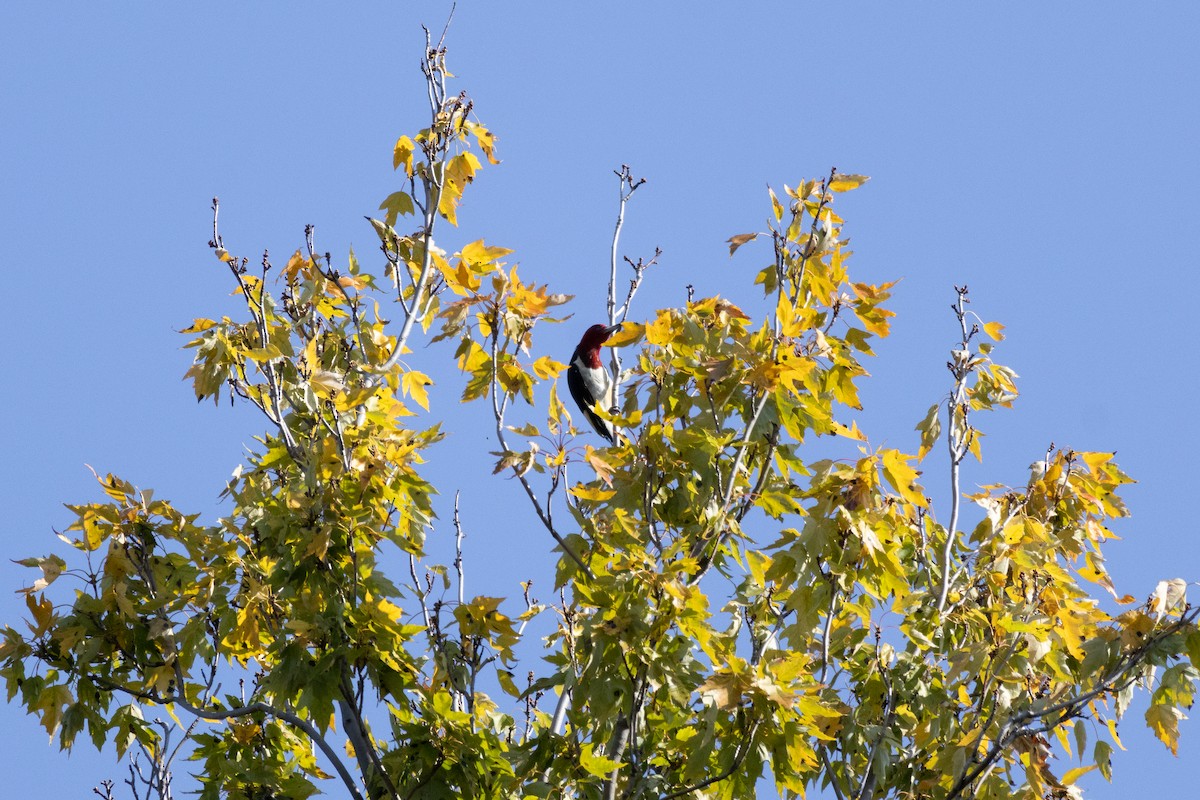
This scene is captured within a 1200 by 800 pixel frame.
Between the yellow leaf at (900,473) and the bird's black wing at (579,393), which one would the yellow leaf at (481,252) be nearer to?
the yellow leaf at (900,473)

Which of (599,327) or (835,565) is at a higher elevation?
(599,327)

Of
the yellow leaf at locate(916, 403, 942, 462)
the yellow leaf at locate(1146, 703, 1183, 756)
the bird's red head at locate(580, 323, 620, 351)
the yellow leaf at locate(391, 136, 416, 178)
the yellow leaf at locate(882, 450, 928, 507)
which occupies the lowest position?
the yellow leaf at locate(1146, 703, 1183, 756)

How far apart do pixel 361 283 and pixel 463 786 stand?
2.48 m

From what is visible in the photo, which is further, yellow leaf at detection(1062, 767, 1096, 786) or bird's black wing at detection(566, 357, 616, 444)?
bird's black wing at detection(566, 357, 616, 444)

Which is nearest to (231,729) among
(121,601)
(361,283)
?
(121,601)

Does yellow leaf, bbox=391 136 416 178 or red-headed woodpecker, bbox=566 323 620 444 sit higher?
red-headed woodpecker, bbox=566 323 620 444

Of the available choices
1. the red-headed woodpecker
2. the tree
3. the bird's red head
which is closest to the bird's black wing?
the red-headed woodpecker

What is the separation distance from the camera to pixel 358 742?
5.17m

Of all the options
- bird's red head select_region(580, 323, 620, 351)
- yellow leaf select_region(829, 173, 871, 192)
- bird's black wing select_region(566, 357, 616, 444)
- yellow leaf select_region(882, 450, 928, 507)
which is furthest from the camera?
bird's black wing select_region(566, 357, 616, 444)

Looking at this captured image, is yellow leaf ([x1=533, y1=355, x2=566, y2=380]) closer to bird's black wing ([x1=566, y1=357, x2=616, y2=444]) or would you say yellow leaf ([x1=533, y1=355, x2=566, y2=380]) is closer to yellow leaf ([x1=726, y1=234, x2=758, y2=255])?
yellow leaf ([x1=726, y1=234, x2=758, y2=255])

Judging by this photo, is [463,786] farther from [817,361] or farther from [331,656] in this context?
[817,361]

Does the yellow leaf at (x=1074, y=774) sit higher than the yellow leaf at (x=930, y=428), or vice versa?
the yellow leaf at (x=930, y=428)

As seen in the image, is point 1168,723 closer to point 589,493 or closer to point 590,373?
point 589,493

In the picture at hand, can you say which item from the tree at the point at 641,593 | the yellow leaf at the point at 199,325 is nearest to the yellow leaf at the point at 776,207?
the tree at the point at 641,593
